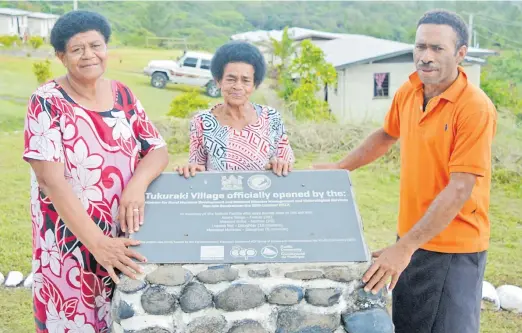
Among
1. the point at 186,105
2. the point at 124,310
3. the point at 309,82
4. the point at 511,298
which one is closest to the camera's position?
the point at 124,310

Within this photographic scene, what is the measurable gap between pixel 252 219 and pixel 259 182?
0.67ft

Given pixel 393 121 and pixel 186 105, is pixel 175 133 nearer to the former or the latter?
pixel 186 105

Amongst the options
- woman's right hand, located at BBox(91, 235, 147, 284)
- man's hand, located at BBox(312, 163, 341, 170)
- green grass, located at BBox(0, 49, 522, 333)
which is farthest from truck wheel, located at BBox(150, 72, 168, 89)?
woman's right hand, located at BBox(91, 235, 147, 284)

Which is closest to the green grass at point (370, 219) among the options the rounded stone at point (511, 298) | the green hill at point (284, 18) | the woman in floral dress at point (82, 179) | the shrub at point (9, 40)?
the rounded stone at point (511, 298)

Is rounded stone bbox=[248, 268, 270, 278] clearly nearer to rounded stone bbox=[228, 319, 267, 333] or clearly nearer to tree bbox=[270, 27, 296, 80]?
rounded stone bbox=[228, 319, 267, 333]

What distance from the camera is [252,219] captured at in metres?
2.66

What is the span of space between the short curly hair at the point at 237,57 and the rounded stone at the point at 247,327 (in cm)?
113

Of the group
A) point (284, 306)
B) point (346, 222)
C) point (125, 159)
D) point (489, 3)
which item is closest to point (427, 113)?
point (346, 222)

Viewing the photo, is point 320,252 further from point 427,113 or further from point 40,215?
point 40,215

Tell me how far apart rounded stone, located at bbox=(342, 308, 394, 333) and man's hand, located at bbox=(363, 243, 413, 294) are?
0.09 meters

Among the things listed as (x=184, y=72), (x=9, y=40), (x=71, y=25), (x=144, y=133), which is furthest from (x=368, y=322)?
(x=9, y=40)

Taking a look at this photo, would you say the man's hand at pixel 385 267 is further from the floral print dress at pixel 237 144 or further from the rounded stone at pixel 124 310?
the rounded stone at pixel 124 310

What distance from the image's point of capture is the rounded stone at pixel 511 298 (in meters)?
4.77

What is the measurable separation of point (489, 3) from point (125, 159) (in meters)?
44.6
